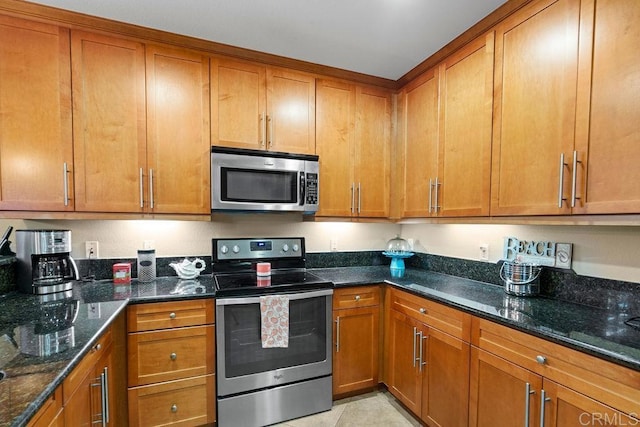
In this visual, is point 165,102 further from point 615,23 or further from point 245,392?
point 615,23

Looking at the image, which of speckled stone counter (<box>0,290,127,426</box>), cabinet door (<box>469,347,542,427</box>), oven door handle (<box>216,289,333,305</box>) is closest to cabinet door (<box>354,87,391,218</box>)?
oven door handle (<box>216,289,333,305</box>)

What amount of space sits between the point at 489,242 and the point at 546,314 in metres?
0.79

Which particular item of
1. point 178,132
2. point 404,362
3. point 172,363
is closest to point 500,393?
point 404,362

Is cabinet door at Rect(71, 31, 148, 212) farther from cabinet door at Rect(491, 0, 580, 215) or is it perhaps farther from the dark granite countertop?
cabinet door at Rect(491, 0, 580, 215)

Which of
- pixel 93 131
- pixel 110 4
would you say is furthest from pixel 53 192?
pixel 110 4

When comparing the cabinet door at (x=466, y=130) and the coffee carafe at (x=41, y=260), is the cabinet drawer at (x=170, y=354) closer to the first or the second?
the coffee carafe at (x=41, y=260)

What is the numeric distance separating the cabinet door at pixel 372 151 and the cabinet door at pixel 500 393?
132cm

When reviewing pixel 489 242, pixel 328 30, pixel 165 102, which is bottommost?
pixel 489 242

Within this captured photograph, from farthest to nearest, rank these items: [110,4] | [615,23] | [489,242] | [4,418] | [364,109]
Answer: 1. [364,109]
2. [489,242]
3. [110,4]
4. [615,23]
5. [4,418]

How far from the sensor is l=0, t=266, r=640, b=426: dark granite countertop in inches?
33.0

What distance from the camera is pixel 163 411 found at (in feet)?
5.73

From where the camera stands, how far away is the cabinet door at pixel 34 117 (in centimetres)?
166

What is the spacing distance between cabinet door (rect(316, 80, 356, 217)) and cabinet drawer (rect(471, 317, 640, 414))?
1.32m

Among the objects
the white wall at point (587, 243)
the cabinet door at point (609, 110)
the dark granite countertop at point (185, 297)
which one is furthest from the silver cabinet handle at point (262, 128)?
the cabinet door at point (609, 110)
